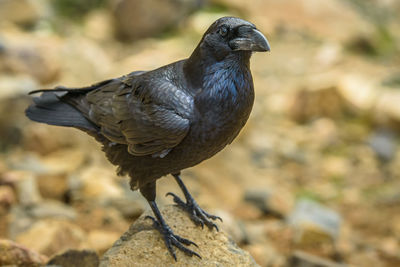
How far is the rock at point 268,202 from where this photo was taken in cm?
616

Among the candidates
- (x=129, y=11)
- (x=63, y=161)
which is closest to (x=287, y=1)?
(x=129, y=11)

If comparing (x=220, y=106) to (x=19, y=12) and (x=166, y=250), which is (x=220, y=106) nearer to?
(x=166, y=250)

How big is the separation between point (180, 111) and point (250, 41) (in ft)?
1.80

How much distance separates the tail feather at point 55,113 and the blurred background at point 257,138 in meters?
1.01

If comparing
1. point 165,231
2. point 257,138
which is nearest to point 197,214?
point 165,231

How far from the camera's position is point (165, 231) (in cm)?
328

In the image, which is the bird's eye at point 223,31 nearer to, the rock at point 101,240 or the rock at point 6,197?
the rock at point 101,240

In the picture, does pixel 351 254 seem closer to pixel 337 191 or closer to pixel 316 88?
pixel 337 191

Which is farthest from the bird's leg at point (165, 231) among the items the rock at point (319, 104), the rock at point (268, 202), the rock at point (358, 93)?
the rock at point (358, 93)

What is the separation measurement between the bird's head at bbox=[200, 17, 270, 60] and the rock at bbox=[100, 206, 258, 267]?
1183 mm

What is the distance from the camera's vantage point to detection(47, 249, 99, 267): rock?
135 inches

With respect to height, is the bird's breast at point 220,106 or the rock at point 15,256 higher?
the bird's breast at point 220,106

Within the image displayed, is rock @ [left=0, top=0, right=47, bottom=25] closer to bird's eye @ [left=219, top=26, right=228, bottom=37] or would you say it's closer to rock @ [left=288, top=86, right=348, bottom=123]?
rock @ [left=288, top=86, right=348, bottom=123]

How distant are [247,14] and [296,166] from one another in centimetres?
525
